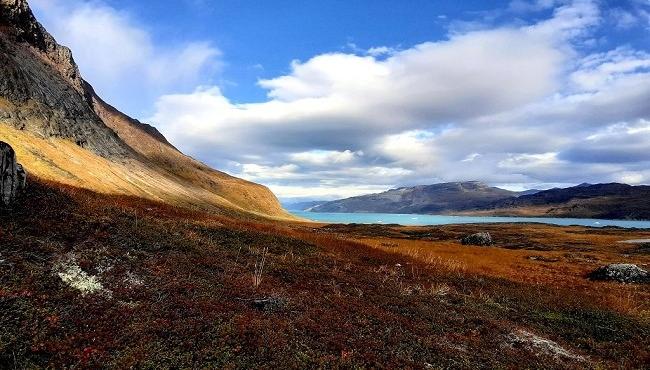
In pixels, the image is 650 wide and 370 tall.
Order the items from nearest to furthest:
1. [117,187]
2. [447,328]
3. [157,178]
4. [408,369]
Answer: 1. [408,369]
2. [447,328]
3. [117,187]
4. [157,178]

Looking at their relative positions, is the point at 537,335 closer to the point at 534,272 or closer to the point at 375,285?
the point at 375,285

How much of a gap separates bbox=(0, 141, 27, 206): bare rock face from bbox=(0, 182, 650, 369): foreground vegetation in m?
0.74

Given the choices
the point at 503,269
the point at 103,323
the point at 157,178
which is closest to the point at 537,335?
the point at 103,323

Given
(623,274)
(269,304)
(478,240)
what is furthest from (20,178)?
(478,240)

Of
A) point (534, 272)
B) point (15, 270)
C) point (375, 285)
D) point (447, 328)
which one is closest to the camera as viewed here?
point (15, 270)

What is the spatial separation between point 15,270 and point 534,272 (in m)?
42.7

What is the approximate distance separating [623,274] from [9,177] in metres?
48.4

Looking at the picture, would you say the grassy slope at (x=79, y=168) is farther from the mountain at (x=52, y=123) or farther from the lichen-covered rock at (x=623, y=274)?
the lichen-covered rock at (x=623, y=274)

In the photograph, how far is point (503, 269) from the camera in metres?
42.6

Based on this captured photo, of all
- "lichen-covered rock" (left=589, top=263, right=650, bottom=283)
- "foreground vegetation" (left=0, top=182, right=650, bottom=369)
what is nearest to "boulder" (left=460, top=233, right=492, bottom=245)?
"lichen-covered rock" (left=589, top=263, right=650, bottom=283)

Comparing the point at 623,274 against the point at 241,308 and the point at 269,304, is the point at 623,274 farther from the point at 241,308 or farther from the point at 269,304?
the point at 241,308

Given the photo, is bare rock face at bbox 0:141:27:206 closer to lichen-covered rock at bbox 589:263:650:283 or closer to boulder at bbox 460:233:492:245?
lichen-covered rock at bbox 589:263:650:283

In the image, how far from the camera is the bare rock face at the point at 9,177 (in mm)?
20609

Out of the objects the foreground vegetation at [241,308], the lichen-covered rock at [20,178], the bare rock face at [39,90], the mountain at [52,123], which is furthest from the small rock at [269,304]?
the bare rock face at [39,90]
